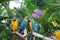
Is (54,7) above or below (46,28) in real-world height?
above

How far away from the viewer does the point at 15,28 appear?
3.82m

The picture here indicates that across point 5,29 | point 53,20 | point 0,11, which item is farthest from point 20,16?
point 5,29

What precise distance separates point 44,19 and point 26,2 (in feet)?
6.60

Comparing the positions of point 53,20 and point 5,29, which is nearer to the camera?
point 5,29

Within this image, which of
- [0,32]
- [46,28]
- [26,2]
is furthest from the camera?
[26,2]

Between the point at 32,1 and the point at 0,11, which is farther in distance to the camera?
the point at 32,1

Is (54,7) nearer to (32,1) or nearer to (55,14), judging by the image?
(55,14)

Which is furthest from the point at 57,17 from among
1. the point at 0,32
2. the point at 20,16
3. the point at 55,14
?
the point at 0,32

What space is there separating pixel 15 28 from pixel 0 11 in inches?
42.3

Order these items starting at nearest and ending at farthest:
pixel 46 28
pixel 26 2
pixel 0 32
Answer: pixel 0 32
pixel 46 28
pixel 26 2

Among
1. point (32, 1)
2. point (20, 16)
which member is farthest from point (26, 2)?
point (20, 16)

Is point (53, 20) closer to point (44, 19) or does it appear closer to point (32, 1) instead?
point (44, 19)

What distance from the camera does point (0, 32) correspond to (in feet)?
12.1

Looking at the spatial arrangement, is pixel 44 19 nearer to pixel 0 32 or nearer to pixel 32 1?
pixel 0 32
